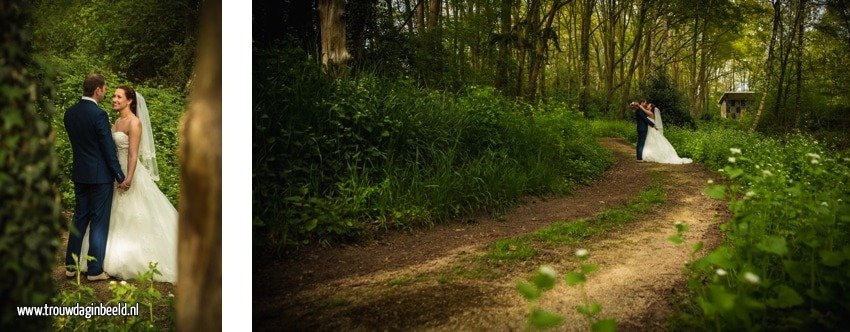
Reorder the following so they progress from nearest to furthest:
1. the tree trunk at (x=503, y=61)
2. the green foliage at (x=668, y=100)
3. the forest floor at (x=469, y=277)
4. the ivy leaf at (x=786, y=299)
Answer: the ivy leaf at (x=786, y=299)
the forest floor at (x=469, y=277)
the tree trunk at (x=503, y=61)
the green foliage at (x=668, y=100)

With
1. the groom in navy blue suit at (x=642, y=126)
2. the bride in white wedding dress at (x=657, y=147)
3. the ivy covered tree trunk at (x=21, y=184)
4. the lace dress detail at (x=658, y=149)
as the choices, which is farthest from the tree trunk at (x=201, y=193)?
the groom in navy blue suit at (x=642, y=126)

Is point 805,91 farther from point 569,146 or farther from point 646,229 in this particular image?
point 569,146

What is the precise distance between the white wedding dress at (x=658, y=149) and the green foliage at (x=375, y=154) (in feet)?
8.21

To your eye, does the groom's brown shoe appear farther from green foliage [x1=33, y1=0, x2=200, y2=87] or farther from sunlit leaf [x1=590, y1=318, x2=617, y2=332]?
sunlit leaf [x1=590, y1=318, x2=617, y2=332]

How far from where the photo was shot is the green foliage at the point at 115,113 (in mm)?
2889

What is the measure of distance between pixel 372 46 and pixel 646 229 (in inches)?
170

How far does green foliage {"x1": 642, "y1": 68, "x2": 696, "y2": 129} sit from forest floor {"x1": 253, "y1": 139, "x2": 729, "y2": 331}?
829 cm

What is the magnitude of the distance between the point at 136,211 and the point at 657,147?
26.5 ft

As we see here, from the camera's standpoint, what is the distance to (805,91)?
3828mm

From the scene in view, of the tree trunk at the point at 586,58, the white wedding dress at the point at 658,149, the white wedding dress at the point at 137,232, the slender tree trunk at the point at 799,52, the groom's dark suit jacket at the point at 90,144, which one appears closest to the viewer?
the groom's dark suit jacket at the point at 90,144

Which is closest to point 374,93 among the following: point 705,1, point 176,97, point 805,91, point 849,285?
point 176,97

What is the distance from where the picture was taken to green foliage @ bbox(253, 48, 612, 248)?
3.32m

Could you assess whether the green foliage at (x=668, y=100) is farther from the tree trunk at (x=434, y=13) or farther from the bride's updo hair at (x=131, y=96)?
the bride's updo hair at (x=131, y=96)

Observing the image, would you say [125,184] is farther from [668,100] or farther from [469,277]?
[668,100]
